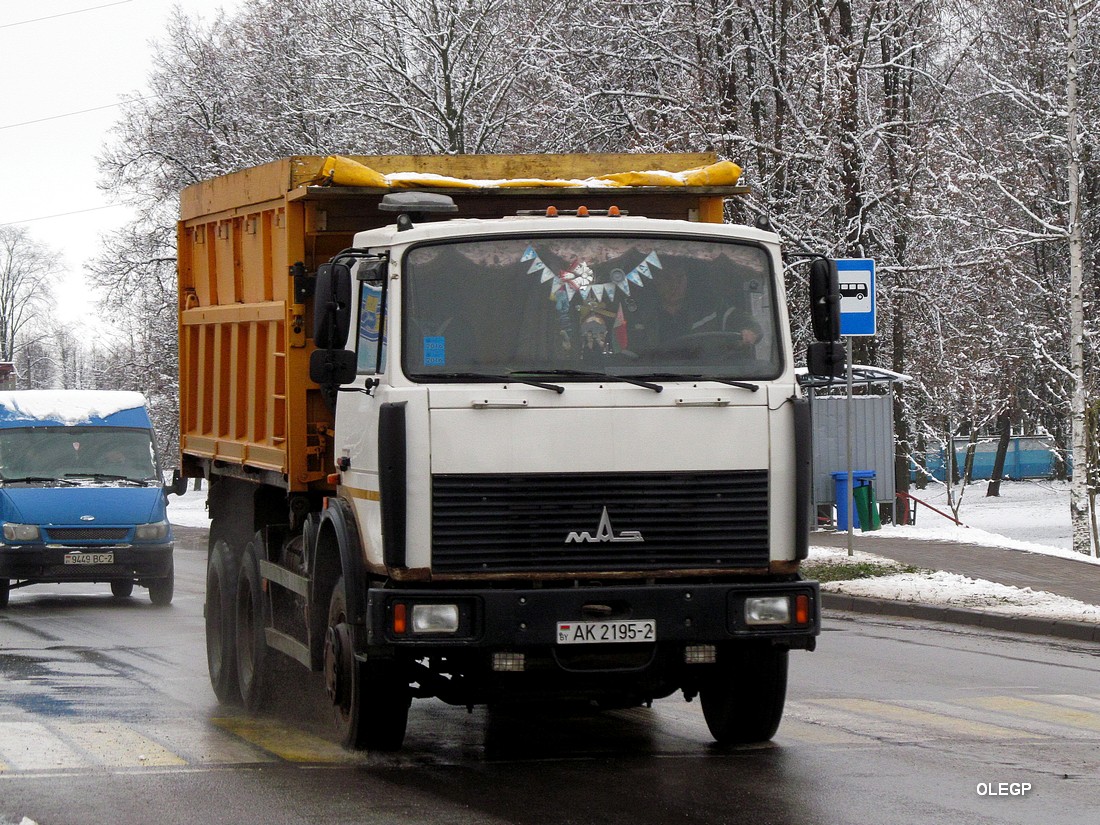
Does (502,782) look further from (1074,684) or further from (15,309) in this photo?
(15,309)

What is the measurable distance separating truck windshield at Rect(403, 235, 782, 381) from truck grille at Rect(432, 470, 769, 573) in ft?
1.66

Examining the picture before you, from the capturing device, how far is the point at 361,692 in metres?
8.45

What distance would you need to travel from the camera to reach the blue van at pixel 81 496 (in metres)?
19.0

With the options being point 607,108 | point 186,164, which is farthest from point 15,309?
point 607,108

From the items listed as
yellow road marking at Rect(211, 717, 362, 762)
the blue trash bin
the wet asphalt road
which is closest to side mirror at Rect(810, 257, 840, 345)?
the wet asphalt road

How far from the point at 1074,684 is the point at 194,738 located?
5607 mm

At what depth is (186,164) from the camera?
4378 cm

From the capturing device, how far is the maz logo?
7.91m

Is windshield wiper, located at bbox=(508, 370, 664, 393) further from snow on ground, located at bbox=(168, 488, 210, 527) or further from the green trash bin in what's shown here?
snow on ground, located at bbox=(168, 488, 210, 527)

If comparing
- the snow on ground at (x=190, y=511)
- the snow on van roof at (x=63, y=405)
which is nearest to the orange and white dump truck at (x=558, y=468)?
the snow on van roof at (x=63, y=405)

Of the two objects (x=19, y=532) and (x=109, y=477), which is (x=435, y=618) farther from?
(x=109, y=477)

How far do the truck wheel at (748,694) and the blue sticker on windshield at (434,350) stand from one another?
79.3 inches

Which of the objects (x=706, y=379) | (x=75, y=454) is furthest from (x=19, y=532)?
(x=706, y=379)

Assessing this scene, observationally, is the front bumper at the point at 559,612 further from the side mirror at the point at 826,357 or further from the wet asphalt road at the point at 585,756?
the side mirror at the point at 826,357
